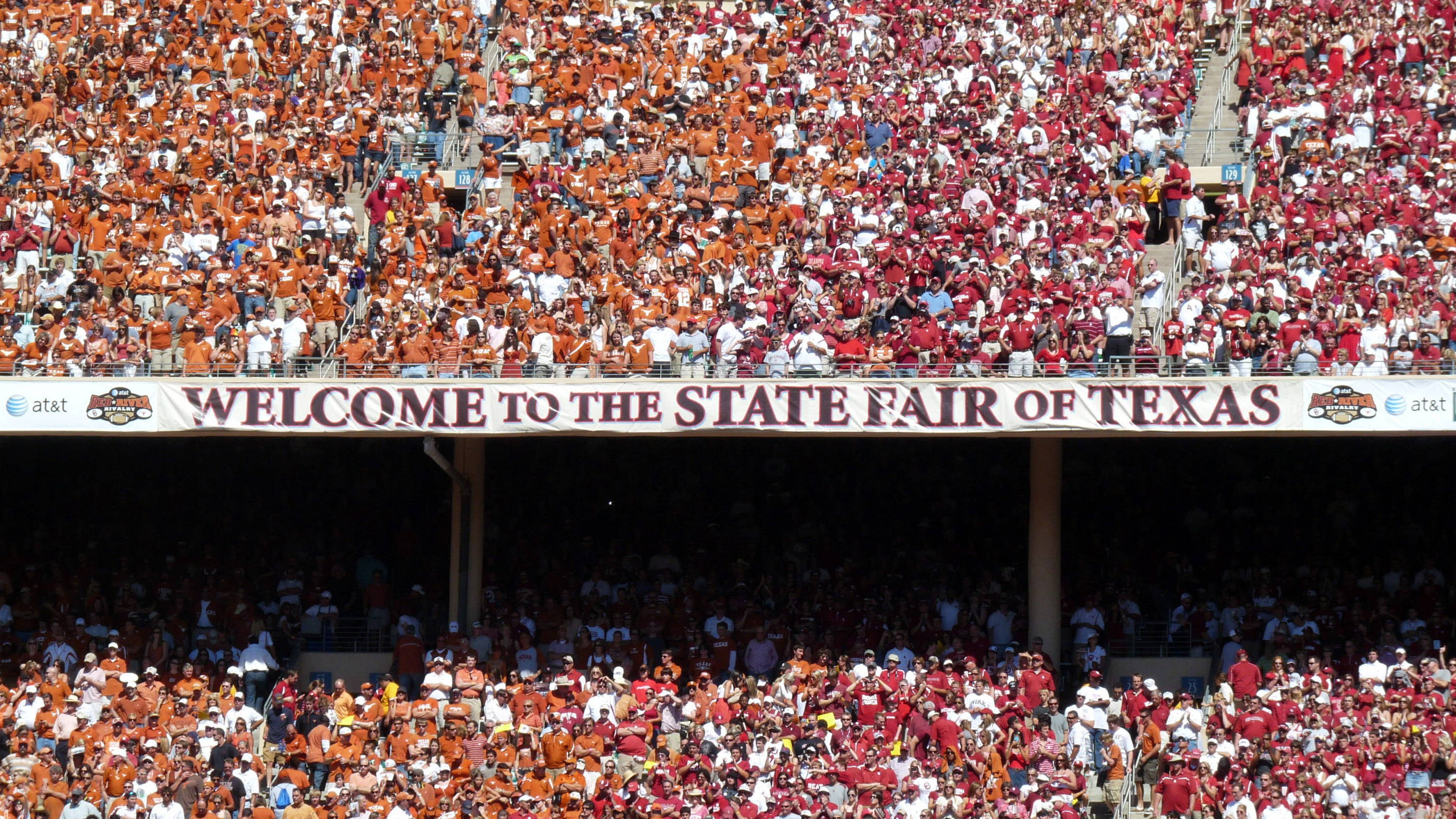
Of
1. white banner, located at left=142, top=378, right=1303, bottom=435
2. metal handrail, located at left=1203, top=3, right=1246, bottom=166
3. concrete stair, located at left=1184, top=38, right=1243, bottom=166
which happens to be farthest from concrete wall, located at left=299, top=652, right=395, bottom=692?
metal handrail, located at left=1203, top=3, right=1246, bottom=166

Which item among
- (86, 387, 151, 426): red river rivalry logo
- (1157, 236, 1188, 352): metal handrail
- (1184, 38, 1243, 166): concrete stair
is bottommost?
(86, 387, 151, 426): red river rivalry logo

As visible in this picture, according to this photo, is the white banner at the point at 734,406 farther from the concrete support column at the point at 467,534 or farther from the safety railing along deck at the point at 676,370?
the concrete support column at the point at 467,534

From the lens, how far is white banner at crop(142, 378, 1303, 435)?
68.9 feet

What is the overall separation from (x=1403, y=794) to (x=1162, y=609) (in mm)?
4388

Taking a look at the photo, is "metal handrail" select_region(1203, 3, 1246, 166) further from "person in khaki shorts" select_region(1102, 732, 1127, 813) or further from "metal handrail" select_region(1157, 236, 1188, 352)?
"person in khaki shorts" select_region(1102, 732, 1127, 813)

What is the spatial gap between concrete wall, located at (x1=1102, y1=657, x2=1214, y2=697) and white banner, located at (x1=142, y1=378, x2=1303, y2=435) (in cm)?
255

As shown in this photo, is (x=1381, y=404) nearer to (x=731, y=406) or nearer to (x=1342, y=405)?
(x=1342, y=405)

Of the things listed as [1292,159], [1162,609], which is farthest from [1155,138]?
[1162,609]

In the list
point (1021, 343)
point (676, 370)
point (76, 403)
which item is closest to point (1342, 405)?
point (1021, 343)

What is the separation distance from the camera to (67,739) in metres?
21.1

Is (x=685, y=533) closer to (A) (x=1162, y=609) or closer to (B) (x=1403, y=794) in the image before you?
(A) (x=1162, y=609)

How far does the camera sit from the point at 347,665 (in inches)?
920

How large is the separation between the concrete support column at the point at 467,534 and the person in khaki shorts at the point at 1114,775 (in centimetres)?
665

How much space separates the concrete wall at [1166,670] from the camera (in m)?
22.3
